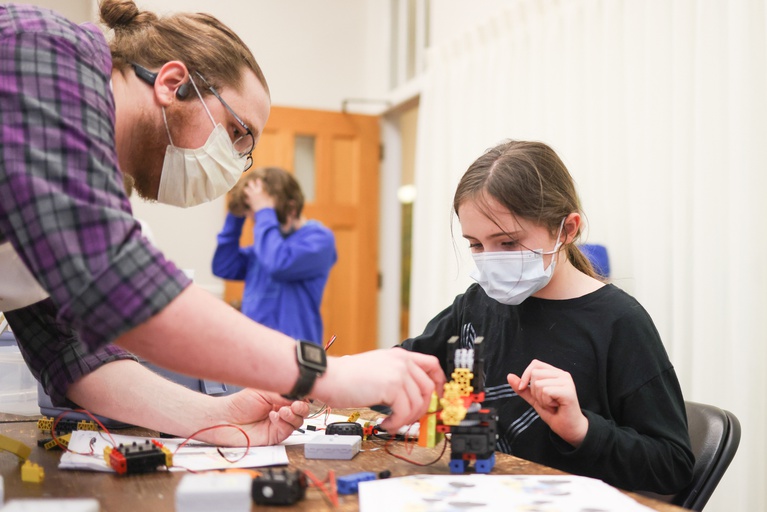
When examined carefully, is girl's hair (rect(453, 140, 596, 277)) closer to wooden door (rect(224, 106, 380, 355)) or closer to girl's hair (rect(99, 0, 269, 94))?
girl's hair (rect(99, 0, 269, 94))

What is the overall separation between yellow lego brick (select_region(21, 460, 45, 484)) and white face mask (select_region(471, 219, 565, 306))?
0.92 m

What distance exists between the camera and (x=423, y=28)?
17.4 ft

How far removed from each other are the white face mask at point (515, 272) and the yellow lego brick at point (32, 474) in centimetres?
92

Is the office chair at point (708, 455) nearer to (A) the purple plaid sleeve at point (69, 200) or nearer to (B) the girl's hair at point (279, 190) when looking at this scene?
(A) the purple plaid sleeve at point (69, 200)

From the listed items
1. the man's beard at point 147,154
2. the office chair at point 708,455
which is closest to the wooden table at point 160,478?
the office chair at point 708,455

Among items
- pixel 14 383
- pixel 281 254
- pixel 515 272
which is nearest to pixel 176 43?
pixel 515 272

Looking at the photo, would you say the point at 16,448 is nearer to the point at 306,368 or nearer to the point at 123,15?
the point at 306,368

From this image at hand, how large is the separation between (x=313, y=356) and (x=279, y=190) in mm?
3103

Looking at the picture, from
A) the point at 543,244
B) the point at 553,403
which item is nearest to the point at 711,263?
the point at 543,244

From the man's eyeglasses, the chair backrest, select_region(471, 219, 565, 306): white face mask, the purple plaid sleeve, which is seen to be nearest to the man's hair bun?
the man's eyeglasses

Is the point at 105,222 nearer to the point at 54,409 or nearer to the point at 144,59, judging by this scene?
the point at 144,59

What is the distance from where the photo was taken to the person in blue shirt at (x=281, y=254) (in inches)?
152

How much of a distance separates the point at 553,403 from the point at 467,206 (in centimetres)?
53

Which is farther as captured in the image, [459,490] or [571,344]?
[571,344]
